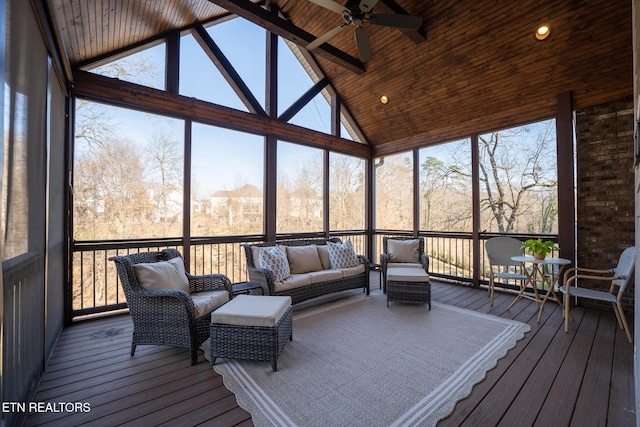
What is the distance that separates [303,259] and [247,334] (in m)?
1.93

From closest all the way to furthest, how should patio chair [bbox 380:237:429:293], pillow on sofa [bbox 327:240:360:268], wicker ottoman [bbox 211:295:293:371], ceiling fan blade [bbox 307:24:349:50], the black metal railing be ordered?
1. wicker ottoman [bbox 211:295:293:371]
2. ceiling fan blade [bbox 307:24:349:50]
3. the black metal railing
4. pillow on sofa [bbox 327:240:360:268]
5. patio chair [bbox 380:237:429:293]

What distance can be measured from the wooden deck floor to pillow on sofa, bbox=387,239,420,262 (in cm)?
202

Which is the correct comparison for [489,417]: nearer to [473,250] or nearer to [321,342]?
[321,342]

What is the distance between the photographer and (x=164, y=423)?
175 cm

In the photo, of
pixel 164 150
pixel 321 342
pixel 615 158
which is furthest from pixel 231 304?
pixel 615 158

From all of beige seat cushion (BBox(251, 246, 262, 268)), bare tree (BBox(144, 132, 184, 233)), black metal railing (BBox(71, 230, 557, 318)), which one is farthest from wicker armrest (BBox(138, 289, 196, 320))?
bare tree (BBox(144, 132, 184, 233))

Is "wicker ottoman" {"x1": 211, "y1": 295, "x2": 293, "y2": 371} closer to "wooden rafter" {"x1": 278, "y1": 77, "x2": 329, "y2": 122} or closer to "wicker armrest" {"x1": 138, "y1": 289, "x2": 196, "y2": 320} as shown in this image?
"wicker armrest" {"x1": 138, "y1": 289, "x2": 196, "y2": 320}

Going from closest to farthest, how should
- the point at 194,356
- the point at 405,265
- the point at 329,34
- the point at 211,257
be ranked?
the point at 194,356 → the point at 329,34 → the point at 211,257 → the point at 405,265

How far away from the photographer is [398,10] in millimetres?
4172

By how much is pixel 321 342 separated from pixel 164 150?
338 centimetres

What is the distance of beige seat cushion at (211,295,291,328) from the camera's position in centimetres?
237

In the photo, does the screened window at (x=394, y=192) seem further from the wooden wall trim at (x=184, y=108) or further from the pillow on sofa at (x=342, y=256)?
the pillow on sofa at (x=342, y=256)

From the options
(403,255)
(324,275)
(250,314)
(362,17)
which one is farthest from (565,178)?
(250,314)

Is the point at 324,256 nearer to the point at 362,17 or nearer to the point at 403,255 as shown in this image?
the point at 403,255
